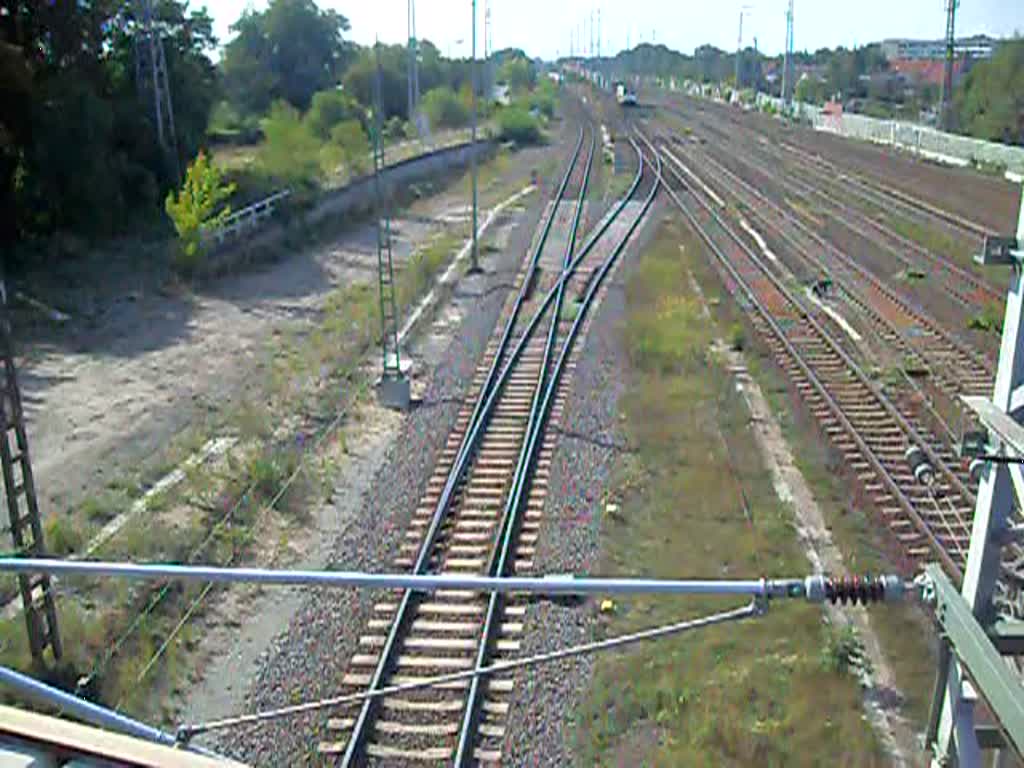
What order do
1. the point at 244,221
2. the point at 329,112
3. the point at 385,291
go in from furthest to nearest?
→ the point at 329,112
the point at 244,221
the point at 385,291

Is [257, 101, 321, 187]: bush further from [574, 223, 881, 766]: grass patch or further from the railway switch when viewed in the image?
the railway switch

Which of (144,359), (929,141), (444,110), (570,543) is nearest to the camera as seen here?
(570,543)

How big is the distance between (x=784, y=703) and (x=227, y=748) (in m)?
3.83

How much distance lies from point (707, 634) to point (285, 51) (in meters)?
63.0

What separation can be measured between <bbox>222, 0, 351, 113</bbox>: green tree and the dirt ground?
38139 millimetres

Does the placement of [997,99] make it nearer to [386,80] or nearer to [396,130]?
[396,130]

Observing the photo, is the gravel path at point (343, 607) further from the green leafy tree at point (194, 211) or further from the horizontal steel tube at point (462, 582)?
the green leafy tree at point (194, 211)

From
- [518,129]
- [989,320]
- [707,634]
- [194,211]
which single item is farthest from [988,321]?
[518,129]

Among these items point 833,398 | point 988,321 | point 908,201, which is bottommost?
point 833,398

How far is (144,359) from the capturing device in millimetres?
18344

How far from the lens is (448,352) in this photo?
57.4 ft

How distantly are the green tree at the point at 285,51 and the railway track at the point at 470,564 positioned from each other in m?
49.0

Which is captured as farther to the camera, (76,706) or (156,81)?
(156,81)

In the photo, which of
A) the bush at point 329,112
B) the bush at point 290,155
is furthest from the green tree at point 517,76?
the bush at point 290,155
